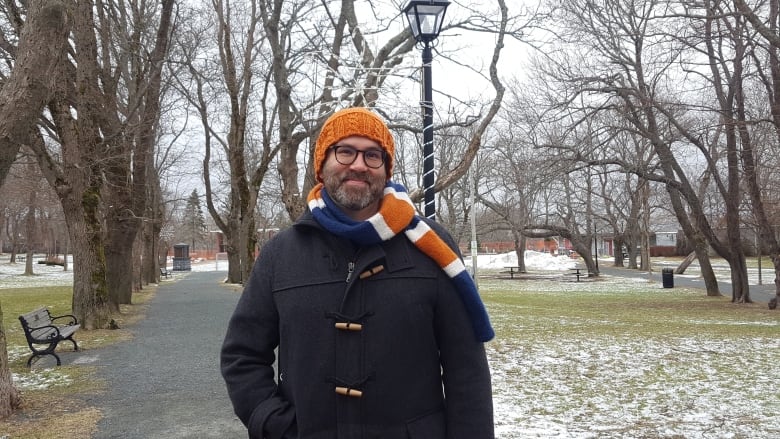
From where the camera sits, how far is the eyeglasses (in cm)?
238

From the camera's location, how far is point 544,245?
8669 cm

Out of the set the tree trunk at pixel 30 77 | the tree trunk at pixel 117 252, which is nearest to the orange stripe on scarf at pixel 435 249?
the tree trunk at pixel 30 77

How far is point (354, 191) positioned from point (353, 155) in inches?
5.5

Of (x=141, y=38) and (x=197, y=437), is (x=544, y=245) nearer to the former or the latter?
(x=141, y=38)

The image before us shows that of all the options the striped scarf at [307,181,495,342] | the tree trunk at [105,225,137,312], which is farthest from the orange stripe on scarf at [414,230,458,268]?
the tree trunk at [105,225,137,312]

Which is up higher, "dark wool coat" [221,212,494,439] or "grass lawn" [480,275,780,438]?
"dark wool coat" [221,212,494,439]

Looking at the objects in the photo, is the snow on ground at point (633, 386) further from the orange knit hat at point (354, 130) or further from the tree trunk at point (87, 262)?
the tree trunk at point (87, 262)

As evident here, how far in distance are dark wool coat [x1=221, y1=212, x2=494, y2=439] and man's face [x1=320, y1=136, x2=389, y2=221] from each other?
0.44 ft

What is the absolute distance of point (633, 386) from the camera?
8.11 m

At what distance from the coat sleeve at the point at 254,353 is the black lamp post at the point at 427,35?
4732 mm

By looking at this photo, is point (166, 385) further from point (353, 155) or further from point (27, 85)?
point (353, 155)

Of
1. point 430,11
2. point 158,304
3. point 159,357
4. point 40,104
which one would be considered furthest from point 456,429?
point 158,304

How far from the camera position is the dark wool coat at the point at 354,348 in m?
2.15

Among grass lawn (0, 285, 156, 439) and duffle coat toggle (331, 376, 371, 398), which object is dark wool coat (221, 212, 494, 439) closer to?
duffle coat toggle (331, 376, 371, 398)
